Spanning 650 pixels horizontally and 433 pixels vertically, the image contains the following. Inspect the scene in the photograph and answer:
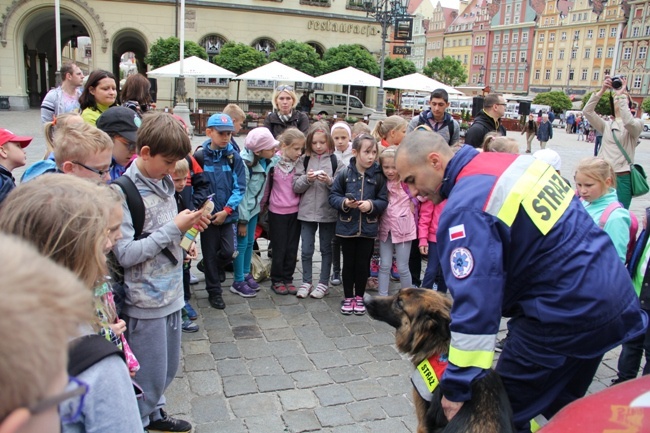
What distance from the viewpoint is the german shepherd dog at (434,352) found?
2420 millimetres

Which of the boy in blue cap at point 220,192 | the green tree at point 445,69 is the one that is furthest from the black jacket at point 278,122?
the green tree at point 445,69

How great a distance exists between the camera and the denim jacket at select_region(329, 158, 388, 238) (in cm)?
559

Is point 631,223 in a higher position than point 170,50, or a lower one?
lower

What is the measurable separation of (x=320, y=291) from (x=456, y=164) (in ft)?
12.0

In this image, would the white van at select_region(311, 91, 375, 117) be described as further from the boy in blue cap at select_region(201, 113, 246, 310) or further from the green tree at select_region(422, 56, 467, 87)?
the green tree at select_region(422, 56, 467, 87)

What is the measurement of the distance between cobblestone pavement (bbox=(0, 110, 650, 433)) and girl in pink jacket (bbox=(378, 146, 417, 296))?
699 mm

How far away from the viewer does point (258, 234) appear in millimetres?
6711

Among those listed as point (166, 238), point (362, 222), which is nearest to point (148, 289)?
point (166, 238)

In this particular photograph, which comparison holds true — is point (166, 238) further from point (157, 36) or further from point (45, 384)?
point (157, 36)

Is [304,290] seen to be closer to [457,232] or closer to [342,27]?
[457,232]

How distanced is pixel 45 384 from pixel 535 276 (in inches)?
88.2

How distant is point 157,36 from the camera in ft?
112

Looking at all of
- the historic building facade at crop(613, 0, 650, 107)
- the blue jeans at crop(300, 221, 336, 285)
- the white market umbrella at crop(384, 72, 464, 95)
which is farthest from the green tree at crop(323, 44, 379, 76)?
the historic building facade at crop(613, 0, 650, 107)

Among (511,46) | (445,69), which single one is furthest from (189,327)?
(511,46)
